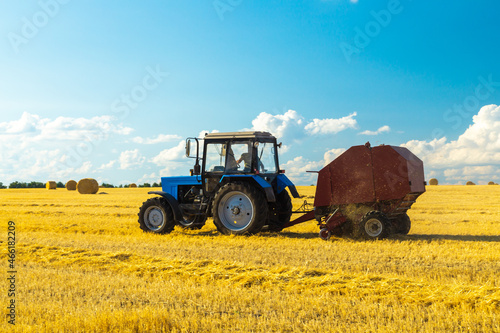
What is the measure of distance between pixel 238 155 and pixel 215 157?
0.58 meters

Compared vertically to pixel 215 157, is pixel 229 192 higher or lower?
lower

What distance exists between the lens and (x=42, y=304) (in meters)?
4.95

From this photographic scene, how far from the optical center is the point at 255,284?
5.80 m

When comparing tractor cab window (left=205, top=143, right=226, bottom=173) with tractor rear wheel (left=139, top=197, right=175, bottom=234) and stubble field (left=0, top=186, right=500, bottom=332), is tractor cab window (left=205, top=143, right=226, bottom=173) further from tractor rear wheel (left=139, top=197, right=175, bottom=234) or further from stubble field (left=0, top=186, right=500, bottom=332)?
stubble field (left=0, top=186, right=500, bottom=332)

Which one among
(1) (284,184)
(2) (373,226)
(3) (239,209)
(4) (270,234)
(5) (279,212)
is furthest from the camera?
(5) (279,212)

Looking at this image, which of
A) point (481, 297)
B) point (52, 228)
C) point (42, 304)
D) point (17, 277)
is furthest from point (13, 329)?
point (52, 228)

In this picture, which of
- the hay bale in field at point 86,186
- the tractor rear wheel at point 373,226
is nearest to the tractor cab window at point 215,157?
the tractor rear wheel at point 373,226

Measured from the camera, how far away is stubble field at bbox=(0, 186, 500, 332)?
14.1 feet

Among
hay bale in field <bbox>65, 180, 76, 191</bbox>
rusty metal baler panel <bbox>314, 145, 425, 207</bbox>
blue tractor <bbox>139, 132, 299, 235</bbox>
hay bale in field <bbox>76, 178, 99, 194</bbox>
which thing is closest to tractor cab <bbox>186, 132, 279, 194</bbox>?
blue tractor <bbox>139, 132, 299, 235</bbox>

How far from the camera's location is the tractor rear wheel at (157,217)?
10.8 m

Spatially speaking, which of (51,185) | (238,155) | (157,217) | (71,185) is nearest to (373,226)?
(238,155)

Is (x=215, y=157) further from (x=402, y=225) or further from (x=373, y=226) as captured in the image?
(x=402, y=225)

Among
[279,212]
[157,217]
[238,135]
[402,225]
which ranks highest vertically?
[238,135]

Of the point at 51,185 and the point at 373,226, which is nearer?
the point at 373,226
